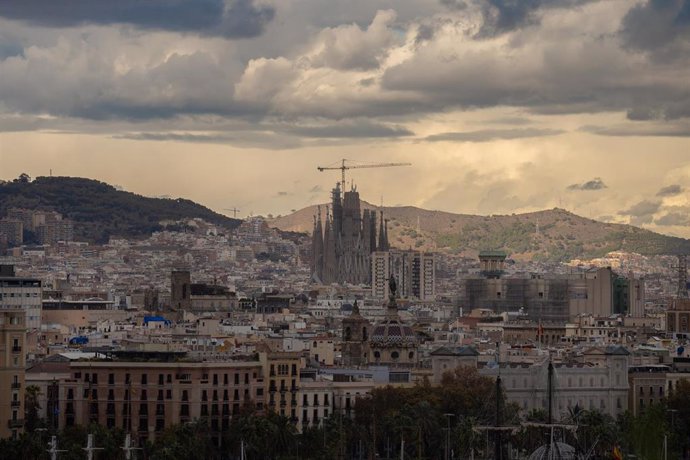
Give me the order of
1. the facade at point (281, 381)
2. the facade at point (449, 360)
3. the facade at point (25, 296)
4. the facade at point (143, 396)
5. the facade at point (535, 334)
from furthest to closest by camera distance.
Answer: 1. the facade at point (535, 334)
2. the facade at point (25, 296)
3. the facade at point (449, 360)
4. the facade at point (281, 381)
5. the facade at point (143, 396)

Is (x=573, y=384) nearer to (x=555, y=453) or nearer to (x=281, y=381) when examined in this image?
(x=281, y=381)

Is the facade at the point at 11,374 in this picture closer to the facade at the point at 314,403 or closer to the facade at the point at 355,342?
the facade at the point at 314,403

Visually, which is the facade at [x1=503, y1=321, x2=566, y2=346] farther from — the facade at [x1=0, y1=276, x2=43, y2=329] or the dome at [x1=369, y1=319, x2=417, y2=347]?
the dome at [x1=369, y1=319, x2=417, y2=347]

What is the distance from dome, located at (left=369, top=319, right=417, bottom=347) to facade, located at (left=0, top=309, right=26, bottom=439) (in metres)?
39.9

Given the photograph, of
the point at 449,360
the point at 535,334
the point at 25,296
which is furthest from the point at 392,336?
the point at 535,334

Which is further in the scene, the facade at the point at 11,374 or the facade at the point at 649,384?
the facade at the point at 649,384

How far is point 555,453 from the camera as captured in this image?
3381 inches

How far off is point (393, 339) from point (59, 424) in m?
33.5

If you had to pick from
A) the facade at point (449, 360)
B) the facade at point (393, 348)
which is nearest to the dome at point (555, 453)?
the facade at point (449, 360)

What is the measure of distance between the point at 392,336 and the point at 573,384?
39.0 ft

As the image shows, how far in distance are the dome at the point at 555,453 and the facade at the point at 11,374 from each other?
1975 centimetres

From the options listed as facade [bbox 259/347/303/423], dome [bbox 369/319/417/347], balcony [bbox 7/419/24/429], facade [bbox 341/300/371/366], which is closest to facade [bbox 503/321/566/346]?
facade [bbox 341/300/371/366]

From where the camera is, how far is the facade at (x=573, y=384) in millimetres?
124625

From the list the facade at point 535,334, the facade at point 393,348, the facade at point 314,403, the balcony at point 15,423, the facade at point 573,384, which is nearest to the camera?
the balcony at point 15,423
